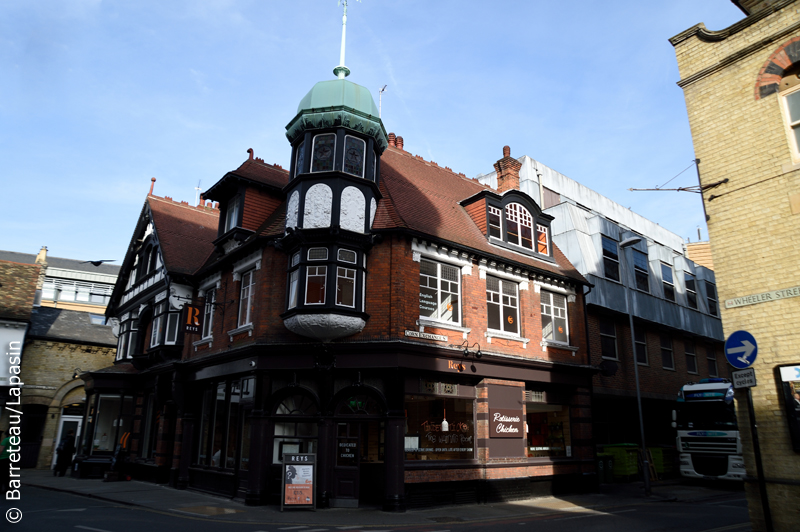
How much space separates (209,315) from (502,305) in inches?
413

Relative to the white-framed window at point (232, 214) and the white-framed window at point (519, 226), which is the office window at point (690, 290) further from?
the white-framed window at point (232, 214)

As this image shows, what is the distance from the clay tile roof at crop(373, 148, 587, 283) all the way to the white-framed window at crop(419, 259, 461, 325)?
3.09 feet

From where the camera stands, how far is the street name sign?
8523mm

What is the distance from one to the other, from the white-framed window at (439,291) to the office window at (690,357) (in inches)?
687

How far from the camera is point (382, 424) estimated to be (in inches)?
593

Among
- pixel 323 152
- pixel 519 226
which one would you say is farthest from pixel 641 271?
pixel 323 152

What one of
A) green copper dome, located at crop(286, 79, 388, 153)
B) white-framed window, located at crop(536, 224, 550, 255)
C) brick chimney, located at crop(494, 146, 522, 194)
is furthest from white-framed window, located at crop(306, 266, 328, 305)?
brick chimney, located at crop(494, 146, 522, 194)

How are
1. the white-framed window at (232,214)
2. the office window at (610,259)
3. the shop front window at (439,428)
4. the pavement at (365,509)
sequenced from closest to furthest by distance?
1. the pavement at (365,509)
2. the shop front window at (439,428)
3. the white-framed window at (232,214)
4. the office window at (610,259)

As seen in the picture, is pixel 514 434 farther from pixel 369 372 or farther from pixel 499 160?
pixel 499 160

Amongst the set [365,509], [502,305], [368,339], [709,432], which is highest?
[502,305]

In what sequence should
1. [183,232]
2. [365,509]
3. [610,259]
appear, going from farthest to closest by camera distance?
[610,259] < [183,232] < [365,509]

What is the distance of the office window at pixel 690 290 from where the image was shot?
96.3ft

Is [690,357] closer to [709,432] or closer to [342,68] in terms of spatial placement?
[709,432]

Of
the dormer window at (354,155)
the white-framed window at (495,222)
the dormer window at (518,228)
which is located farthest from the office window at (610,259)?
the dormer window at (354,155)
